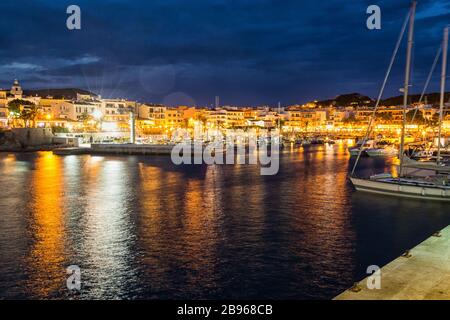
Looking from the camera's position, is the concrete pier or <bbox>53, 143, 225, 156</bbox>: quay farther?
<bbox>53, 143, 225, 156</bbox>: quay

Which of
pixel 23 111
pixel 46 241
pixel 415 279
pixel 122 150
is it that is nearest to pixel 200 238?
pixel 46 241

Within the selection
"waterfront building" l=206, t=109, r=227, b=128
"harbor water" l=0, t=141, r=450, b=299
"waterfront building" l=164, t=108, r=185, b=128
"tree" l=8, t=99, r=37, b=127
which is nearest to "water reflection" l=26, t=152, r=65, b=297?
"harbor water" l=0, t=141, r=450, b=299

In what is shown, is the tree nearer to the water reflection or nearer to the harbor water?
the harbor water

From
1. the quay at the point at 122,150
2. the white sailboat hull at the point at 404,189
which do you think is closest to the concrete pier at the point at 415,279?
the white sailboat hull at the point at 404,189

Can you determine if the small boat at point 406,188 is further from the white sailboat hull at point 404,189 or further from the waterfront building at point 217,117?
the waterfront building at point 217,117

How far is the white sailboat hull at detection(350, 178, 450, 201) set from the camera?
28156mm

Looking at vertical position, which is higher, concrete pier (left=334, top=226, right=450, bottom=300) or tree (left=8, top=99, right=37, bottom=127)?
tree (left=8, top=99, right=37, bottom=127)

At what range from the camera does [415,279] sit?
10.6 m

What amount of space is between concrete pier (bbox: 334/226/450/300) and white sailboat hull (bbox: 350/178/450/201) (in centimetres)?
1681

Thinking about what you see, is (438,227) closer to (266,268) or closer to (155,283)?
(266,268)

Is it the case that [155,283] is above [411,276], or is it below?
below
